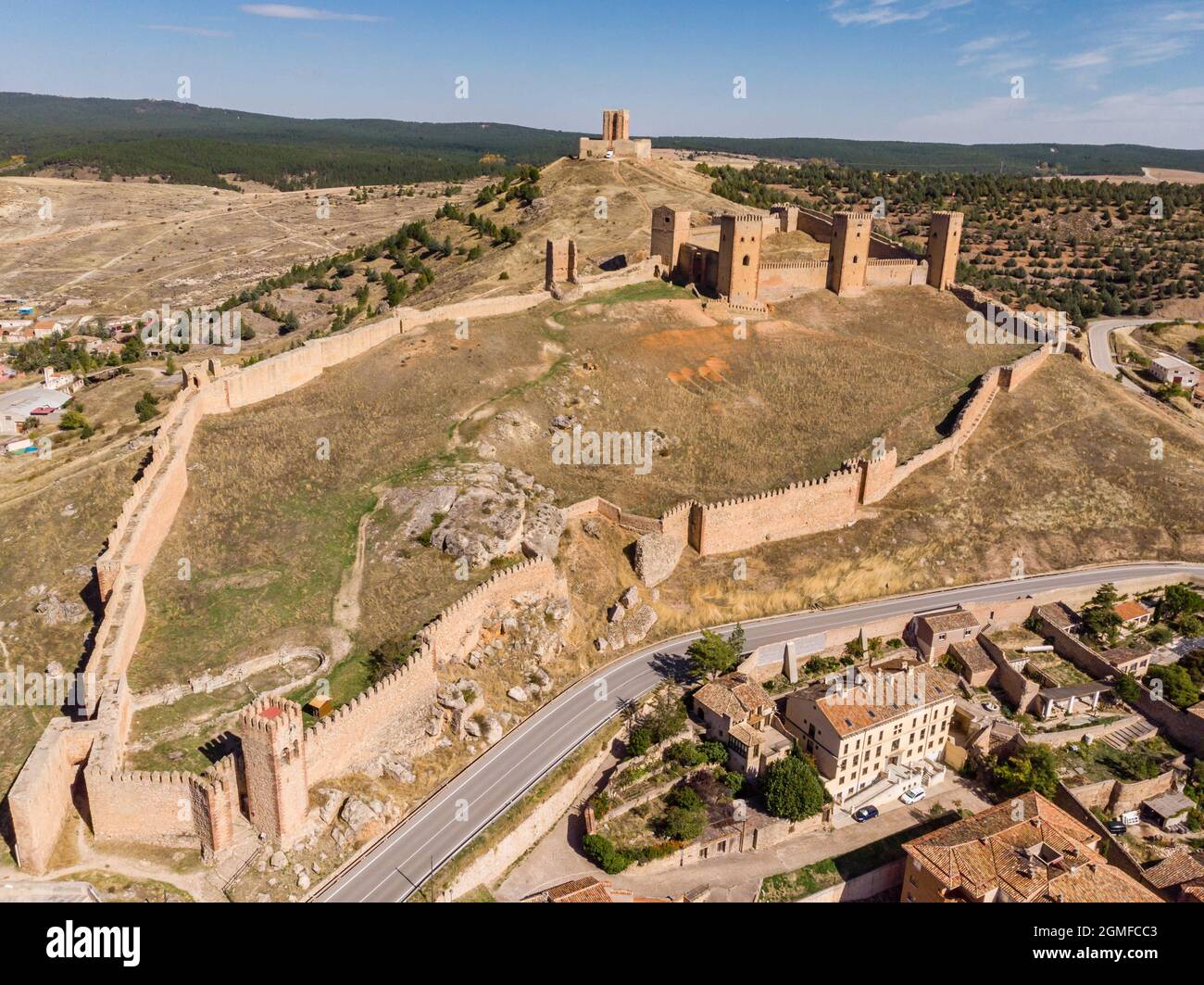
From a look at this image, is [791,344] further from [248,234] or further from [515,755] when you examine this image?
[248,234]

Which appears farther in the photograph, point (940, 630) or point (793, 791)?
point (940, 630)

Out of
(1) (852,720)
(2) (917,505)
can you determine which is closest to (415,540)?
(1) (852,720)

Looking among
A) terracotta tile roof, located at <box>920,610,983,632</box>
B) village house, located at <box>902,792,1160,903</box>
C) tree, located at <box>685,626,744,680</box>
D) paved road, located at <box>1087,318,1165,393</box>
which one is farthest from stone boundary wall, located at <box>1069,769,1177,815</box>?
paved road, located at <box>1087,318,1165,393</box>

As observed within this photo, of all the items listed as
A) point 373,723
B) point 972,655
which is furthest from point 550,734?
point 972,655

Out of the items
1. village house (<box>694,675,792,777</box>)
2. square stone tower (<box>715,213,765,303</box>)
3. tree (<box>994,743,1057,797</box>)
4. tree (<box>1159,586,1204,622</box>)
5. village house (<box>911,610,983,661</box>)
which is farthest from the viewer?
square stone tower (<box>715,213,765,303</box>)

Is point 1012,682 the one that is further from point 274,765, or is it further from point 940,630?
point 274,765

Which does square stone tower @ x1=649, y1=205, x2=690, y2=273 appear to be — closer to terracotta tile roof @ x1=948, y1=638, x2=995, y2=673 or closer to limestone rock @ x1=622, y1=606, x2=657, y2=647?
limestone rock @ x1=622, y1=606, x2=657, y2=647
